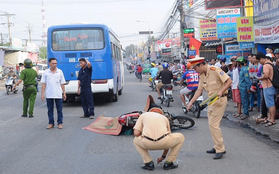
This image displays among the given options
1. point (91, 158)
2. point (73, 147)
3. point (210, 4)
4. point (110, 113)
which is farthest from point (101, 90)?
point (210, 4)

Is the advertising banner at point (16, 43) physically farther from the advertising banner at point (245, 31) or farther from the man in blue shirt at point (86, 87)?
the man in blue shirt at point (86, 87)

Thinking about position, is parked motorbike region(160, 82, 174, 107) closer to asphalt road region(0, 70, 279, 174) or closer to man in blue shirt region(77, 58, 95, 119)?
man in blue shirt region(77, 58, 95, 119)

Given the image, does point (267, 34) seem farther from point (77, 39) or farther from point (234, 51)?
point (77, 39)

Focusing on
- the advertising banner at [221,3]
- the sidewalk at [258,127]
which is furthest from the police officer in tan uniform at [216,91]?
the advertising banner at [221,3]

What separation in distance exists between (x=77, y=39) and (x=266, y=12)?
7.65m

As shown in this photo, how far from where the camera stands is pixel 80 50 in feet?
47.0

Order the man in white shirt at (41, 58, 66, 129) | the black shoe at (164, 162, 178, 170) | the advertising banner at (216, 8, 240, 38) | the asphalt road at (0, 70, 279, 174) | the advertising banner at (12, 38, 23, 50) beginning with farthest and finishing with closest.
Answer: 1. the advertising banner at (12, 38, 23, 50)
2. the advertising banner at (216, 8, 240, 38)
3. the man in white shirt at (41, 58, 66, 129)
4. the asphalt road at (0, 70, 279, 174)
5. the black shoe at (164, 162, 178, 170)

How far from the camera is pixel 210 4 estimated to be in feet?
77.6

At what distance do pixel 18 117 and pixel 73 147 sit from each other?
209 inches

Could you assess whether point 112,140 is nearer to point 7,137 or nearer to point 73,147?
point 73,147

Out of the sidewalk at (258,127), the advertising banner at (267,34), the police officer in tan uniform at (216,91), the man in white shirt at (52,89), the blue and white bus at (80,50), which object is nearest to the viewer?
the police officer in tan uniform at (216,91)

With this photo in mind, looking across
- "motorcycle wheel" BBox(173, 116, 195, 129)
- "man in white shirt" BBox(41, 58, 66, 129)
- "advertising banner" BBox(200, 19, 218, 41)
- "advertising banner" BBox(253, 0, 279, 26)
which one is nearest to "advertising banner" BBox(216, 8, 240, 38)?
"advertising banner" BBox(253, 0, 279, 26)

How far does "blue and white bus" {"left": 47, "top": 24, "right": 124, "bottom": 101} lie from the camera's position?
14.3 meters

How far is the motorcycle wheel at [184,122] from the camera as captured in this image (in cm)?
895
